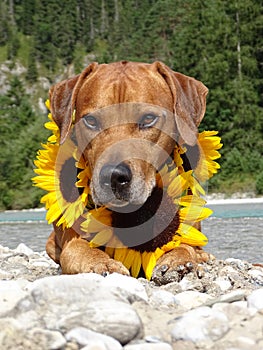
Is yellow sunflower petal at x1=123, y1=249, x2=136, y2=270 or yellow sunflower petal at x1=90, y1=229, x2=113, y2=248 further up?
yellow sunflower petal at x1=90, y1=229, x2=113, y2=248

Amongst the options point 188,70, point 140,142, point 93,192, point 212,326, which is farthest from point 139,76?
point 188,70

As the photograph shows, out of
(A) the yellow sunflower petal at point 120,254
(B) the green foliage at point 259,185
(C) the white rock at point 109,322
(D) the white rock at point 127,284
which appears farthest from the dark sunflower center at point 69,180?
(B) the green foliage at point 259,185

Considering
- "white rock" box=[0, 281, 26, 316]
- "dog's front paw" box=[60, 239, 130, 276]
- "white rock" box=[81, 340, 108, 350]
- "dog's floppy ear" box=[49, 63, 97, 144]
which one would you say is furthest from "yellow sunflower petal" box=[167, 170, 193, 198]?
"white rock" box=[81, 340, 108, 350]

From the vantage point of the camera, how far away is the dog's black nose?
12.1 feet

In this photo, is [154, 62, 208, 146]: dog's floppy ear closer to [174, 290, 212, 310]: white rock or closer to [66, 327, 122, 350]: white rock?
[174, 290, 212, 310]: white rock

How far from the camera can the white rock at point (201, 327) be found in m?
2.23

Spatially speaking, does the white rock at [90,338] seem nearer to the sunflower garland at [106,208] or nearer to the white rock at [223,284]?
the white rock at [223,284]

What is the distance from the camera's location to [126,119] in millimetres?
4133

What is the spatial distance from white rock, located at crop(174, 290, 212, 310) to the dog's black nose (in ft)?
2.85

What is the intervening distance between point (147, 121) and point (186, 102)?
1.43 feet

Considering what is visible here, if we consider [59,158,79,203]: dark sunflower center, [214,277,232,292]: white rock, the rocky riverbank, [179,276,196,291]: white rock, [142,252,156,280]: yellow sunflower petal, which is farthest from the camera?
[59,158,79,203]: dark sunflower center

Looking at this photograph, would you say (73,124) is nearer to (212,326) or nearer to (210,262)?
(210,262)

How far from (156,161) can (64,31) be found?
9380 cm

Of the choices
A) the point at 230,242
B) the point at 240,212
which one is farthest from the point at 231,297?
the point at 240,212
